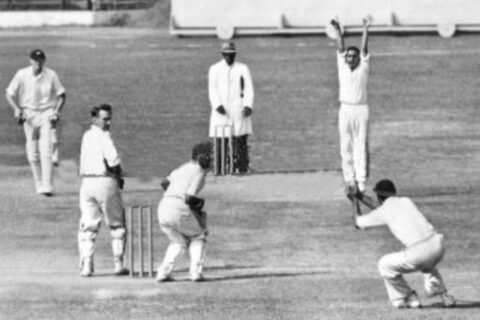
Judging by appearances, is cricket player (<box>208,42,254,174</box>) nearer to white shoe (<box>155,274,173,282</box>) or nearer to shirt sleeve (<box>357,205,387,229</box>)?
white shoe (<box>155,274,173,282</box>)

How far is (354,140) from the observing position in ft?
97.7

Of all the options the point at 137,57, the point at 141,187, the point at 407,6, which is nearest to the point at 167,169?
the point at 141,187

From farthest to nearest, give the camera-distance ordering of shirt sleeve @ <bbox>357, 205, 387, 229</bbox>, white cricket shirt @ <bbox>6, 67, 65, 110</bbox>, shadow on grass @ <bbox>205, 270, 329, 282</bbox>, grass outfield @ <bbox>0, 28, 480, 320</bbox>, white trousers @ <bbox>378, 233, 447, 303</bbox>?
white cricket shirt @ <bbox>6, 67, 65, 110</bbox> < shadow on grass @ <bbox>205, 270, 329, 282</bbox> < grass outfield @ <bbox>0, 28, 480, 320</bbox> < shirt sleeve @ <bbox>357, 205, 387, 229</bbox> < white trousers @ <bbox>378, 233, 447, 303</bbox>

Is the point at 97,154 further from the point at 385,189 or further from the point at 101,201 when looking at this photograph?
the point at 385,189

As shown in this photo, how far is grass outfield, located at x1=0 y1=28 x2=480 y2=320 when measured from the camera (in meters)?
22.4

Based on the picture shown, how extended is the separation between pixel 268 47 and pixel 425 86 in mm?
9579

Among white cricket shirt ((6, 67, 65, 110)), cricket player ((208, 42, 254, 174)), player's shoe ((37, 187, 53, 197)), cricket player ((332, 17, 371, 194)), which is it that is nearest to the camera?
cricket player ((332, 17, 371, 194))

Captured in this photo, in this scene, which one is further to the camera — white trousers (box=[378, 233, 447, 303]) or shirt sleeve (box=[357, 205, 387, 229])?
shirt sleeve (box=[357, 205, 387, 229])

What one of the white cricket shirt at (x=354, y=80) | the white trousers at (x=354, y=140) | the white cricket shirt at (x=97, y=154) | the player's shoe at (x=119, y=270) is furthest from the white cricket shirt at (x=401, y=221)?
the white trousers at (x=354, y=140)

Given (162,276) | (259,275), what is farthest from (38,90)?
(162,276)

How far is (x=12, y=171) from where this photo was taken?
113ft

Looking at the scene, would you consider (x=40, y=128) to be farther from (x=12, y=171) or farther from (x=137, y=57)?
(x=137, y=57)

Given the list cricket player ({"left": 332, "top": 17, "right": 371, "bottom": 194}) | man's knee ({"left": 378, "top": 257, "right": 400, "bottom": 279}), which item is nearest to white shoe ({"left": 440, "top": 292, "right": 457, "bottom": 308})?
man's knee ({"left": 378, "top": 257, "right": 400, "bottom": 279})

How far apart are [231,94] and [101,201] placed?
8047mm
